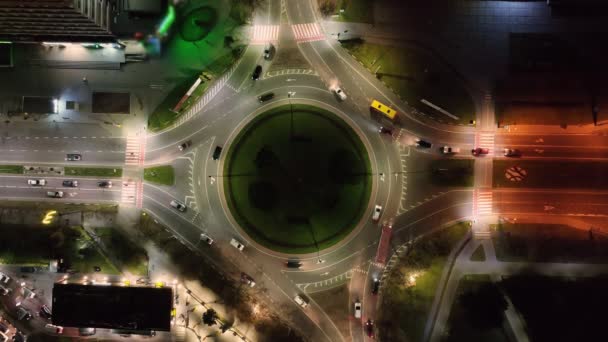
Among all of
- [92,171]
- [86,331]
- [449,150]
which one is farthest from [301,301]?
[92,171]

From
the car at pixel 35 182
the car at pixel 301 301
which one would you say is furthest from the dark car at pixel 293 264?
the car at pixel 35 182

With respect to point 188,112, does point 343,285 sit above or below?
below

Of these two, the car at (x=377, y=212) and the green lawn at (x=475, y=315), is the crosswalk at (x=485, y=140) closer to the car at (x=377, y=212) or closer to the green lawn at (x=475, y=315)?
the car at (x=377, y=212)

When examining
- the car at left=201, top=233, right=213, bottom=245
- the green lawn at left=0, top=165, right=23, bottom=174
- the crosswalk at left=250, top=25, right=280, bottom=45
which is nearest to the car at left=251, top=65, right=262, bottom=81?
the crosswalk at left=250, top=25, right=280, bottom=45

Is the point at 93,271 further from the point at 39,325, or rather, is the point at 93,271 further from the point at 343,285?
the point at 343,285

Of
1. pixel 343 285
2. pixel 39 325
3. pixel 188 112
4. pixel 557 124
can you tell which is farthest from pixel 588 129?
pixel 39 325

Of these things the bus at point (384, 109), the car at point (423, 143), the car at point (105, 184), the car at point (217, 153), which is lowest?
the car at point (105, 184)
